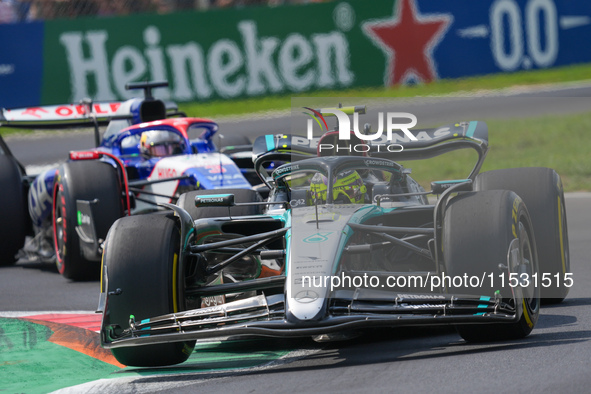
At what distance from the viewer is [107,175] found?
9367 millimetres

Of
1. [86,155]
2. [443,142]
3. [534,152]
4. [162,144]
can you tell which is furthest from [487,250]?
[534,152]

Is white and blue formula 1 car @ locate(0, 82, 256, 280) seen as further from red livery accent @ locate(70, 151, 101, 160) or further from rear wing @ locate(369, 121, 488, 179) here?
rear wing @ locate(369, 121, 488, 179)

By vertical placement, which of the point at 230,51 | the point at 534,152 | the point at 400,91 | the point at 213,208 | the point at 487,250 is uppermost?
the point at 487,250

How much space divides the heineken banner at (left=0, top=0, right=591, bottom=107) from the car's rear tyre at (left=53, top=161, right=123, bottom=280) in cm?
855

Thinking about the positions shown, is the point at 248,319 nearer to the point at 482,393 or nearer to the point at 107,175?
the point at 482,393

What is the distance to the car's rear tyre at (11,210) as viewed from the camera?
34.5 ft

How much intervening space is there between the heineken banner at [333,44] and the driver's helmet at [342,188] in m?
12.0

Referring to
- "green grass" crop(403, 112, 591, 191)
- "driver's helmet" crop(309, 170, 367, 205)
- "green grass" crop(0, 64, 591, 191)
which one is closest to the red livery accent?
"driver's helmet" crop(309, 170, 367, 205)

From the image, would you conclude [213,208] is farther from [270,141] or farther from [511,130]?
[511,130]

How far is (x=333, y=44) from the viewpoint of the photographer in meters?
18.5

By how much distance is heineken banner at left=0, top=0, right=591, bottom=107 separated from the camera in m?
18.1

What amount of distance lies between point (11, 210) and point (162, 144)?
1.67 meters

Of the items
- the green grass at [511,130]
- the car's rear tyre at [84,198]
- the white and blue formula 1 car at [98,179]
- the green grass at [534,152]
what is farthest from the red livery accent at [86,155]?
the green grass at [511,130]

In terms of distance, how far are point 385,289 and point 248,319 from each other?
84 centimetres
